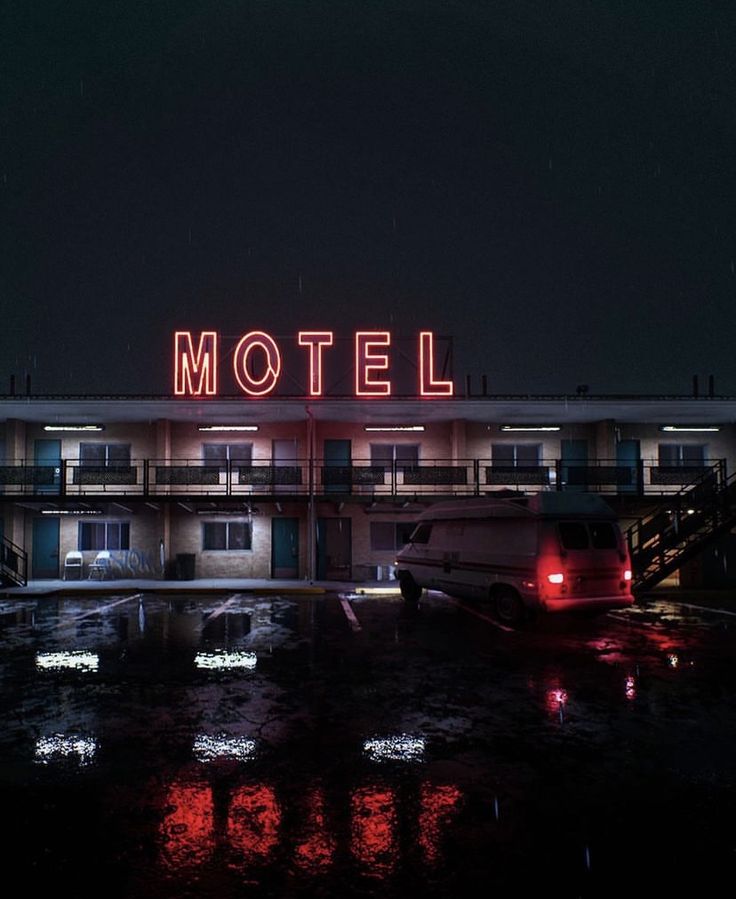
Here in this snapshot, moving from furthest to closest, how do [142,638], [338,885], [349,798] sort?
[142,638], [349,798], [338,885]

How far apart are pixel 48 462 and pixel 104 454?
6.80 feet

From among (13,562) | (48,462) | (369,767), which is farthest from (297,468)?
(369,767)

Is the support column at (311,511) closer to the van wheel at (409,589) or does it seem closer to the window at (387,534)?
the window at (387,534)

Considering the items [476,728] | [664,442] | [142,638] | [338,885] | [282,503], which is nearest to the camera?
[338,885]

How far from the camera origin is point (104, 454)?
937 inches

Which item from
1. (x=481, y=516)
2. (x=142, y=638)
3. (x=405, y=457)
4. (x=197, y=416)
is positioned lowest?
(x=142, y=638)

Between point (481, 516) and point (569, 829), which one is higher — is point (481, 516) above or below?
above

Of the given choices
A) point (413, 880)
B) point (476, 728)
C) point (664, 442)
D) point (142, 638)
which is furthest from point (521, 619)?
point (664, 442)

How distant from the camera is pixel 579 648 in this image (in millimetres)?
10812

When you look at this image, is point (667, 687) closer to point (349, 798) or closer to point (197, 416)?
point (349, 798)

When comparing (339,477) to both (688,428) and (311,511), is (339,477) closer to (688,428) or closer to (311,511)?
(311,511)

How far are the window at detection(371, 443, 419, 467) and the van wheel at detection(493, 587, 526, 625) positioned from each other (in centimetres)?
1110

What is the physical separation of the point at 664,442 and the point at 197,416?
18.4 m

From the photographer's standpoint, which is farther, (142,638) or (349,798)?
(142,638)
